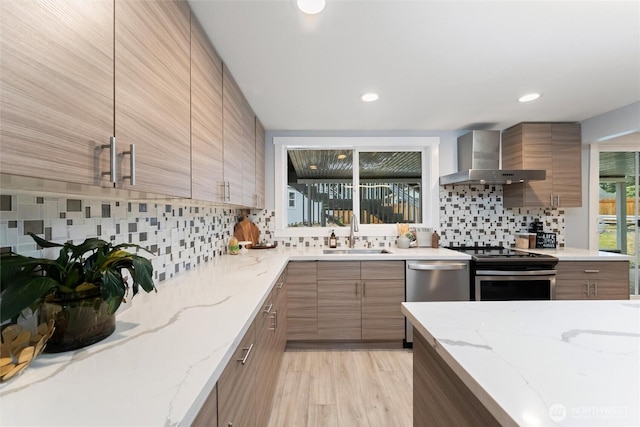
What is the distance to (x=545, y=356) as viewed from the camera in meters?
0.71

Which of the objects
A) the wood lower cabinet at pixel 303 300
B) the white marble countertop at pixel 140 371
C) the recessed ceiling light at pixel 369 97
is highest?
the recessed ceiling light at pixel 369 97

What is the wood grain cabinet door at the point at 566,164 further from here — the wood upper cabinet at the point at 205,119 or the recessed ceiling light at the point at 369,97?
the wood upper cabinet at the point at 205,119

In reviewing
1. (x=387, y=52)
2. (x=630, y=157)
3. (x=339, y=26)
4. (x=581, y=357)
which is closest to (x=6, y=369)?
(x=581, y=357)

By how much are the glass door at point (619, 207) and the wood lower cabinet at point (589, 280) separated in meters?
1.05

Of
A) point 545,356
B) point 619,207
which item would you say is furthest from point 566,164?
point 545,356

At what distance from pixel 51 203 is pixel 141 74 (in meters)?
0.55

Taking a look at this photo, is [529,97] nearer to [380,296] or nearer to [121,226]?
[380,296]

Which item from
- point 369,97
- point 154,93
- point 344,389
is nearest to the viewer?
point 154,93

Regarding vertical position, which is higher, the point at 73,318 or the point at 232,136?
the point at 232,136

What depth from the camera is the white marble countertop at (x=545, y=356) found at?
53 centimetres

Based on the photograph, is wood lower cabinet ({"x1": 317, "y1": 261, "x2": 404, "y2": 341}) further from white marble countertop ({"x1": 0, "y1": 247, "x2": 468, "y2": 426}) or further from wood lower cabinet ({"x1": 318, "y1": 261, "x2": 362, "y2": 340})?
white marble countertop ({"x1": 0, "y1": 247, "x2": 468, "y2": 426})

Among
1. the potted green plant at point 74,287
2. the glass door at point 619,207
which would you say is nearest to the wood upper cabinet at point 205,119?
the potted green plant at point 74,287

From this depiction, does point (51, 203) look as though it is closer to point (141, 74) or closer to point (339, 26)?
point (141, 74)

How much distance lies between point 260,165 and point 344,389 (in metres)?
2.12
